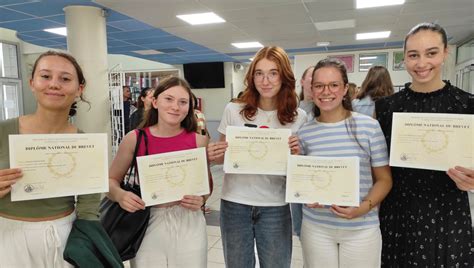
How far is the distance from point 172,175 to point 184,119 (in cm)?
35

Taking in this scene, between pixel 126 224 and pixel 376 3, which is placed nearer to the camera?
pixel 126 224

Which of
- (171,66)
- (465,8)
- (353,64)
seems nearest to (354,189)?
(465,8)

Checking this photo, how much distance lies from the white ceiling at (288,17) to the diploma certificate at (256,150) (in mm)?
3849

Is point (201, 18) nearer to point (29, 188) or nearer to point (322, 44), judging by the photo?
point (322, 44)

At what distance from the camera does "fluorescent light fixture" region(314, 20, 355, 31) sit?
6.36 m

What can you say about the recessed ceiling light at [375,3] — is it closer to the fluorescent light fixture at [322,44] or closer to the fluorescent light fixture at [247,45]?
the fluorescent light fixture at [322,44]

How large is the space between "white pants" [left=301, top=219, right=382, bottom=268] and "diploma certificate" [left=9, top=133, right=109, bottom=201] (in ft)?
3.25

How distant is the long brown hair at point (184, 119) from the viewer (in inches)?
68.7

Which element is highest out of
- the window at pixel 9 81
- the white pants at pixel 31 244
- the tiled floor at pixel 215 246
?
the window at pixel 9 81

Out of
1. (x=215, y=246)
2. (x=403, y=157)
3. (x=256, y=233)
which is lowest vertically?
(x=215, y=246)

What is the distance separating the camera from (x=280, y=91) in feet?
6.04

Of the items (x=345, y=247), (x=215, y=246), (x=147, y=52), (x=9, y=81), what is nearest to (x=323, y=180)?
(x=345, y=247)

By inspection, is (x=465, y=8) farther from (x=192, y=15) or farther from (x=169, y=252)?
(x=169, y=252)

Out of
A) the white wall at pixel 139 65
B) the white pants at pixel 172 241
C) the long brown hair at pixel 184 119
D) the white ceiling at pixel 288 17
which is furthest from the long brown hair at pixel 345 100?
the white wall at pixel 139 65
